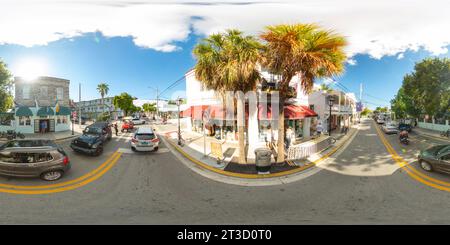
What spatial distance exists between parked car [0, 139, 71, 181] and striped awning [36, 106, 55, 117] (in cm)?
1875

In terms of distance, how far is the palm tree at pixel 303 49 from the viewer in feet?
29.8

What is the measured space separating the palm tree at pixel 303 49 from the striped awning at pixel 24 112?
2541cm

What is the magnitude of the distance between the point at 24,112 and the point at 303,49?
27.3 m

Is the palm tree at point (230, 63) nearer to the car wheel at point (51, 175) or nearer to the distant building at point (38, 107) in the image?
the car wheel at point (51, 175)

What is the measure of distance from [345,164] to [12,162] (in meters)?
14.1

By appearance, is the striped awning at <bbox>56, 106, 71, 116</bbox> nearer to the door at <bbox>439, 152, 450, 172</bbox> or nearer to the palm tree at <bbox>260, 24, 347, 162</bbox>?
the palm tree at <bbox>260, 24, 347, 162</bbox>

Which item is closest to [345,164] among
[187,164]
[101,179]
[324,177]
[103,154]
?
[324,177]

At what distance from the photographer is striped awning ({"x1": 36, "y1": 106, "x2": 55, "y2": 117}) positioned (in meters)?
23.6

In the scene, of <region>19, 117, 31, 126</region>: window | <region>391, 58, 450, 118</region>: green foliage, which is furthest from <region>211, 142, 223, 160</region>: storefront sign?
<region>391, 58, 450, 118</region>: green foliage

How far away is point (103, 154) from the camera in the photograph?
13242 millimetres

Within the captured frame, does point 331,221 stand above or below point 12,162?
below

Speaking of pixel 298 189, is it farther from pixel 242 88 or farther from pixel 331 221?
pixel 242 88

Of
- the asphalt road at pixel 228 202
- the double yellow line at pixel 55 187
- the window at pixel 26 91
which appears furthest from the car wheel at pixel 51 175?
the window at pixel 26 91

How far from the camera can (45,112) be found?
2388 cm
